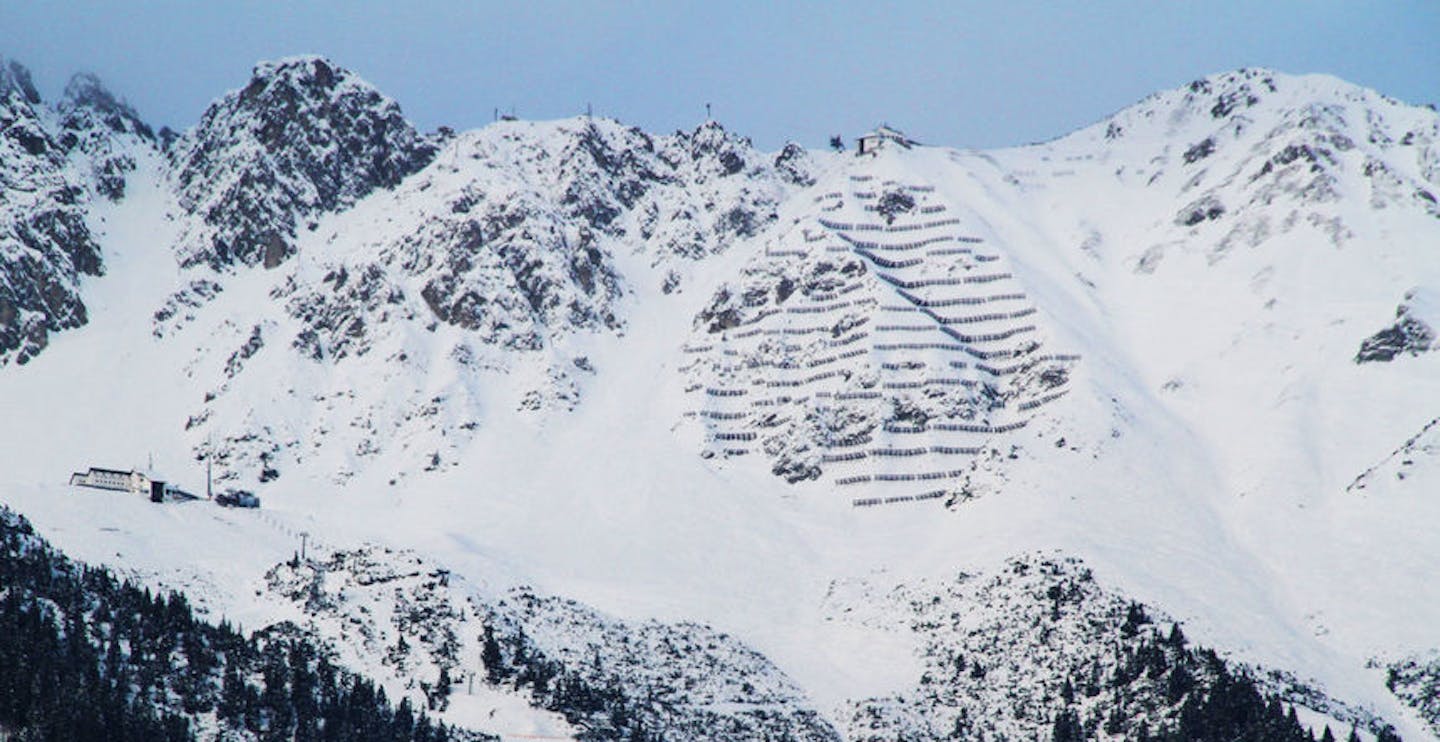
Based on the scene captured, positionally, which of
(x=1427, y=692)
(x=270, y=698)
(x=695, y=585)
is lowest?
(x=270, y=698)

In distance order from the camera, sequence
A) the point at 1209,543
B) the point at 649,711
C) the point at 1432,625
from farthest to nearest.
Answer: the point at 1209,543, the point at 1432,625, the point at 649,711

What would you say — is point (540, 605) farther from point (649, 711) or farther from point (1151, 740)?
point (1151, 740)

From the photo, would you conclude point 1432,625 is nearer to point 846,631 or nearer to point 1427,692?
point 1427,692

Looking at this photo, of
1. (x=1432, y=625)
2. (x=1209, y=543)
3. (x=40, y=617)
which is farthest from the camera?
(x=1209, y=543)

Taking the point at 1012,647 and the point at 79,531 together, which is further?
the point at 79,531

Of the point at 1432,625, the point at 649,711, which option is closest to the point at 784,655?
the point at 649,711

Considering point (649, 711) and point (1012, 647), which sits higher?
point (1012, 647)

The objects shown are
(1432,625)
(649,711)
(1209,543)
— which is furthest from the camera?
(1209,543)

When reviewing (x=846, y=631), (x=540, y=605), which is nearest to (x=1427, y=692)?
(x=846, y=631)

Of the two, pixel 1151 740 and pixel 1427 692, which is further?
pixel 1427 692
